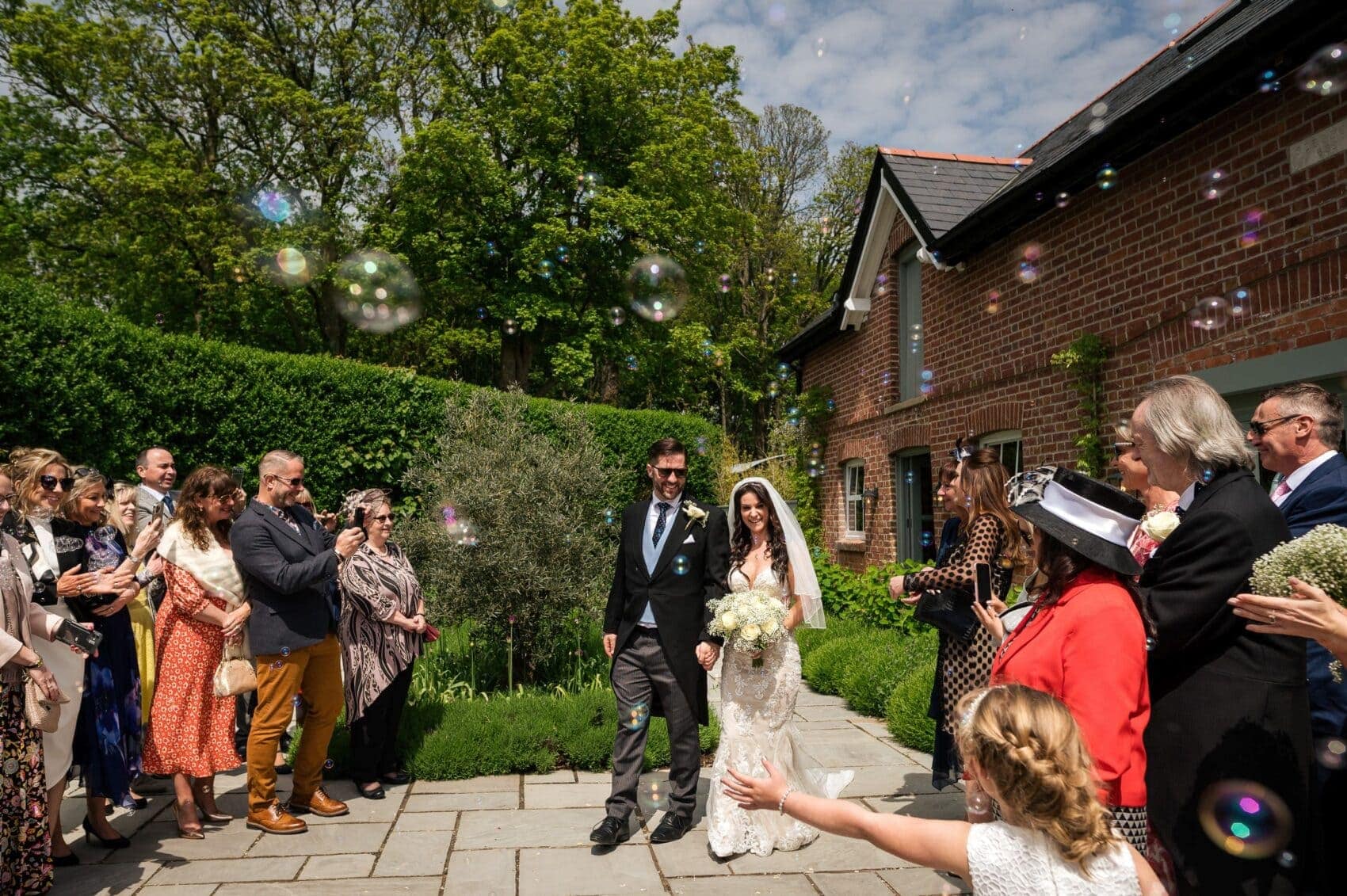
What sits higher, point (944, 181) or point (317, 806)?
point (944, 181)

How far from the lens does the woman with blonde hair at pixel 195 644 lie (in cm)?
492

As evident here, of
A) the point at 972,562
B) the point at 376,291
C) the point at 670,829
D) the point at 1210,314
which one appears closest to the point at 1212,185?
the point at 1210,314

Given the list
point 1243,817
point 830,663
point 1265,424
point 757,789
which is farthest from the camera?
point 830,663

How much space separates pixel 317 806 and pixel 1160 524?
5.05 m

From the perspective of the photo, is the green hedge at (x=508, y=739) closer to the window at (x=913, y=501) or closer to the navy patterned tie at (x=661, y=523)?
the navy patterned tie at (x=661, y=523)

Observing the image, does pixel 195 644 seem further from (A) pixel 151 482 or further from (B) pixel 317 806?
(A) pixel 151 482

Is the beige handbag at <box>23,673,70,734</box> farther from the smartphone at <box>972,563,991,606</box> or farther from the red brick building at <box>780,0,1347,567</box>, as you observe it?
the red brick building at <box>780,0,1347,567</box>

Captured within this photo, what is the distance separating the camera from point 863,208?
566 inches

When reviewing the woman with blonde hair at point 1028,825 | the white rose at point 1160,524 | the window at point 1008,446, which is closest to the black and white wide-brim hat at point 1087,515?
the woman with blonde hair at point 1028,825

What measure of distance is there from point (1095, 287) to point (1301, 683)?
280 inches

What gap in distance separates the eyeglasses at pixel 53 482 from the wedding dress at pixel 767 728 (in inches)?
151

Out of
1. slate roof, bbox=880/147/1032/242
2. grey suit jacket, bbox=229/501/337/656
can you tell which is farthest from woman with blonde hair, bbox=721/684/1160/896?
slate roof, bbox=880/147/1032/242

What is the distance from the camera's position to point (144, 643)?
5.92 m

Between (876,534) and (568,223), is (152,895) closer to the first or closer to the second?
(876,534)
